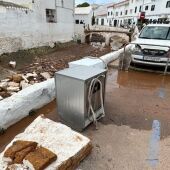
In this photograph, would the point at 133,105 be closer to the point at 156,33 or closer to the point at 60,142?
the point at 60,142

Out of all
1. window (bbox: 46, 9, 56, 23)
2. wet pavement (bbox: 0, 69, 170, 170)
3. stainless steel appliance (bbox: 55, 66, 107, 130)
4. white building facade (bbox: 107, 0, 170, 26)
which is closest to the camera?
wet pavement (bbox: 0, 69, 170, 170)

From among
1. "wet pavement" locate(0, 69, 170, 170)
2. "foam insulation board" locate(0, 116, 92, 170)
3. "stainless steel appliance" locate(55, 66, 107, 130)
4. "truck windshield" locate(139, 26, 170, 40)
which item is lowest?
"wet pavement" locate(0, 69, 170, 170)

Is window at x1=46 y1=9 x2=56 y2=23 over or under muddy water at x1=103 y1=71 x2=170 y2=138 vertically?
over

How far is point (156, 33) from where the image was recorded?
776cm

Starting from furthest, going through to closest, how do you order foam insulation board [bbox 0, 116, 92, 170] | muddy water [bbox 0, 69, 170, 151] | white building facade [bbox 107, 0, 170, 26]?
white building facade [bbox 107, 0, 170, 26] < muddy water [bbox 0, 69, 170, 151] < foam insulation board [bbox 0, 116, 92, 170]

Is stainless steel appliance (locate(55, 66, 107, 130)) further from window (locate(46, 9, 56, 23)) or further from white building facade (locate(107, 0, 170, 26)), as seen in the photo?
white building facade (locate(107, 0, 170, 26))

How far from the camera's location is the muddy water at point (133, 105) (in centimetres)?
361

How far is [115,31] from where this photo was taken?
2897 cm

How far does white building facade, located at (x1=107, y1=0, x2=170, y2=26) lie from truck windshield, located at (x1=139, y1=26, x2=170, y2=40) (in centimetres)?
2973

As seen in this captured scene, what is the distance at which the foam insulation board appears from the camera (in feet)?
7.70

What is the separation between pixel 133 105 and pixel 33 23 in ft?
50.1

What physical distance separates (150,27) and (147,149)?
6653 millimetres

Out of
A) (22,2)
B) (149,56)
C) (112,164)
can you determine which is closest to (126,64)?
(149,56)

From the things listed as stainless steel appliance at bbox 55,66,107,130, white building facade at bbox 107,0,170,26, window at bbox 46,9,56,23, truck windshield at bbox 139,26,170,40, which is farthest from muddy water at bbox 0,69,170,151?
white building facade at bbox 107,0,170,26
